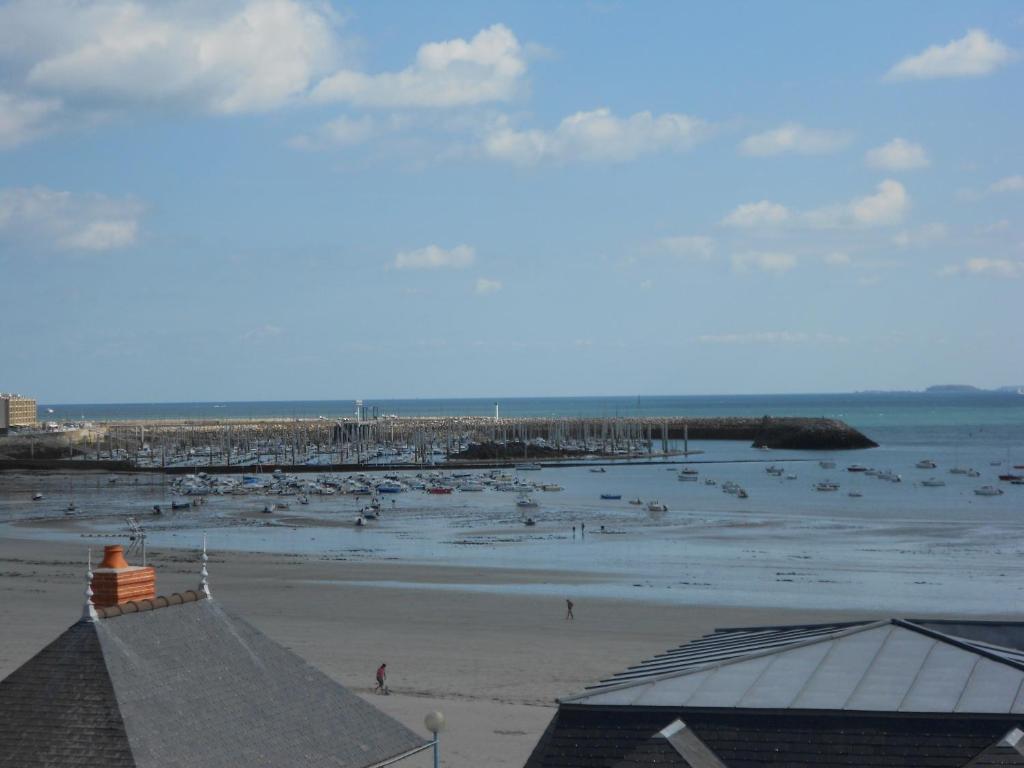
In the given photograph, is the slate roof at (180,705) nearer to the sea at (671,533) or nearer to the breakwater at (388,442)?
the sea at (671,533)

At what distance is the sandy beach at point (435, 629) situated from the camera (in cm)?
2419

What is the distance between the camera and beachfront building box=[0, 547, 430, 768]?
10.9m

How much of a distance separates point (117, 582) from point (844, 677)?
717 cm

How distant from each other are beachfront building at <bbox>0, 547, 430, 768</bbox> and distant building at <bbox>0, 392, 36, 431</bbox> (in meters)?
151

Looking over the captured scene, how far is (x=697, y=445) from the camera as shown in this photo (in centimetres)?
16125

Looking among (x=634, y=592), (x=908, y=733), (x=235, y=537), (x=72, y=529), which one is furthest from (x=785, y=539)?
(x=908, y=733)

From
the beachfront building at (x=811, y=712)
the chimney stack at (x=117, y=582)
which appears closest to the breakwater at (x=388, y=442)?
the chimney stack at (x=117, y=582)

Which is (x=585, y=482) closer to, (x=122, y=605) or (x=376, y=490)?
(x=376, y=490)

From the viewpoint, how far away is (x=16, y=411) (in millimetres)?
176500

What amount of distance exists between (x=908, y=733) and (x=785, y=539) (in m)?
50.2

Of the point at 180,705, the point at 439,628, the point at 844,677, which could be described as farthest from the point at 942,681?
the point at 439,628

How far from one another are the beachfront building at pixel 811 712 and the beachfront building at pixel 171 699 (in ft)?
7.43

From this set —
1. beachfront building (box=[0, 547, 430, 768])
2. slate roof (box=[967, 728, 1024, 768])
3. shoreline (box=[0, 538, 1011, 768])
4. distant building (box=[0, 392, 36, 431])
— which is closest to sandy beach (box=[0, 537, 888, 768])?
shoreline (box=[0, 538, 1011, 768])

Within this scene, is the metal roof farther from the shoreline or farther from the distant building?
the distant building
